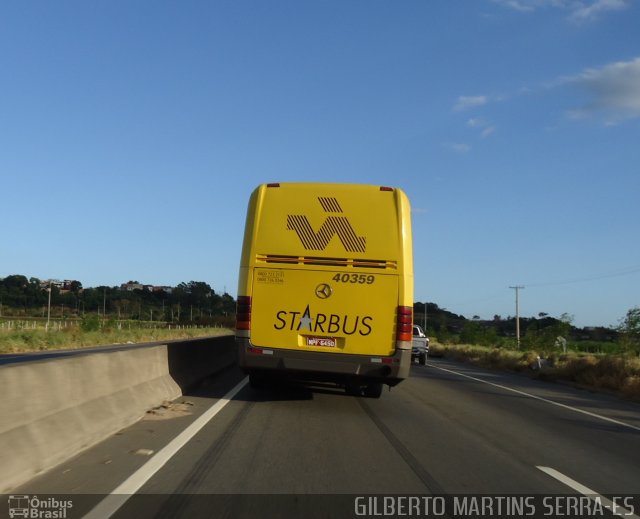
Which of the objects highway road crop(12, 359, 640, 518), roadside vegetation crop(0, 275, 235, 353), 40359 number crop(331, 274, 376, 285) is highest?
roadside vegetation crop(0, 275, 235, 353)

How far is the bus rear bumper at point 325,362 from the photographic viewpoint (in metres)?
11.2

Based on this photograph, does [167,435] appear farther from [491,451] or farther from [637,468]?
[637,468]

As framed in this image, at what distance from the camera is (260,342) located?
11430 millimetres

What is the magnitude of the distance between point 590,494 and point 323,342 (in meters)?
5.43

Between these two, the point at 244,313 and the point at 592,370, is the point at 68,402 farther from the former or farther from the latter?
the point at 592,370

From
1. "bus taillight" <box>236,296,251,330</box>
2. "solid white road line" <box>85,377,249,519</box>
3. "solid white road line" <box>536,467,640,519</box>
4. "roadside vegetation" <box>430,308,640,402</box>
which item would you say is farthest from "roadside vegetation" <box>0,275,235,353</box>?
"solid white road line" <box>536,467,640,519</box>

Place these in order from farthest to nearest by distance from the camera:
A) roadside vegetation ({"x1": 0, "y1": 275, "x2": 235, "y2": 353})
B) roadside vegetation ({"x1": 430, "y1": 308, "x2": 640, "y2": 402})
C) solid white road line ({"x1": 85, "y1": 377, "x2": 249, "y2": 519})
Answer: roadside vegetation ({"x1": 0, "y1": 275, "x2": 235, "y2": 353}) < roadside vegetation ({"x1": 430, "y1": 308, "x2": 640, "y2": 402}) < solid white road line ({"x1": 85, "y1": 377, "x2": 249, "y2": 519})

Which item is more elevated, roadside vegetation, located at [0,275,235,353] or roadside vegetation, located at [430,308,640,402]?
roadside vegetation, located at [0,275,235,353]

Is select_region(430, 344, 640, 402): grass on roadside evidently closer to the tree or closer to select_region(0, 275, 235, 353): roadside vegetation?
the tree

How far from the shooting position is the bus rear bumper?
11.2 meters

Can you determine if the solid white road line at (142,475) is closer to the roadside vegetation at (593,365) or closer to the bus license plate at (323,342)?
the bus license plate at (323,342)

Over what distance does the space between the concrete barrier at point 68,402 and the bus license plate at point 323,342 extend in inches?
109

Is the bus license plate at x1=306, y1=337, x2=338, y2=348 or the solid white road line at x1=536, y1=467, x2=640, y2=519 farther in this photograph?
the bus license plate at x1=306, y1=337, x2=338, y2=348

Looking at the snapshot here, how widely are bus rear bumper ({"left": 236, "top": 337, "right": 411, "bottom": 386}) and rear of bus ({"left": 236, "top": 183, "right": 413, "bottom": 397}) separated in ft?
0.06
